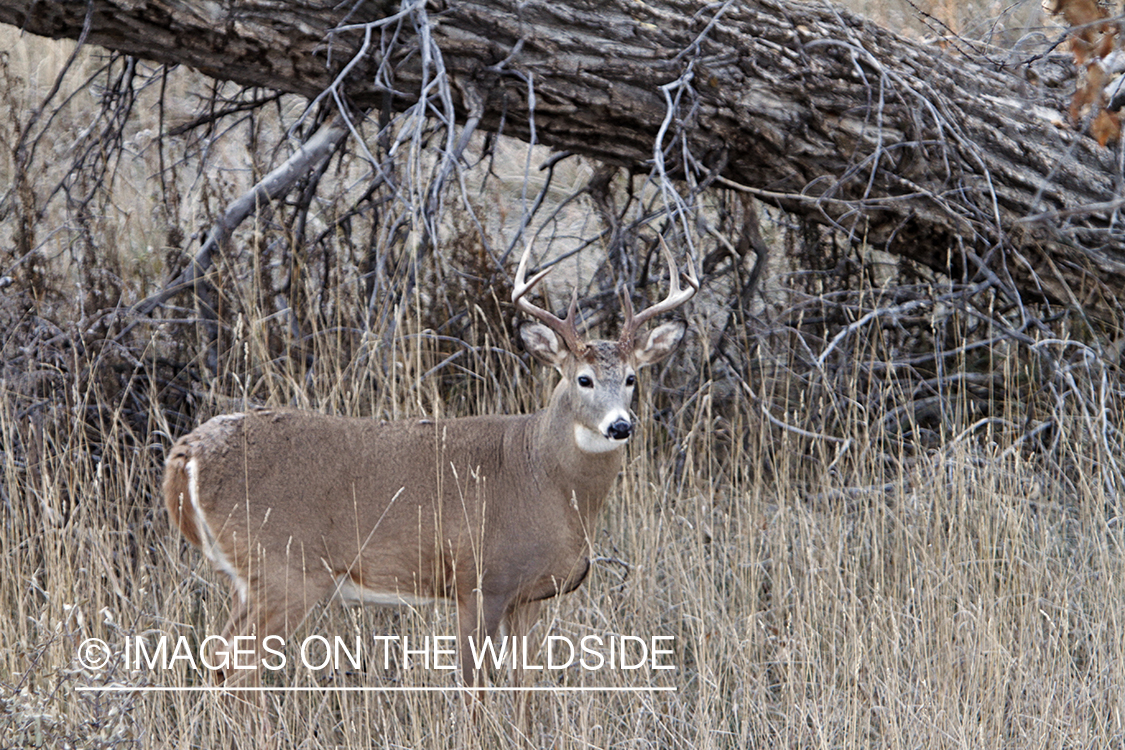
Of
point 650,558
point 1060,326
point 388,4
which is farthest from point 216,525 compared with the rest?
point 1060,326

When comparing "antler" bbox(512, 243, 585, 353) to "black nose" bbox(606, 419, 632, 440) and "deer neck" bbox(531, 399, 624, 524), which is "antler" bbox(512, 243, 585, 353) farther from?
"black nose" bbox(606, 419, 632, 440)

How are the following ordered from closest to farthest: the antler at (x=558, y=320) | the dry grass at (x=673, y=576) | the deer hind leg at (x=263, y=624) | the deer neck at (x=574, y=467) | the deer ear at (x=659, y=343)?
the dry grass at (x=673, y=576), the deer hind leg at (x=263, y=624), the antler at (x=558, y=320), the deer neck at (x=574, y=467), the deer ear at (x=659, y=343)

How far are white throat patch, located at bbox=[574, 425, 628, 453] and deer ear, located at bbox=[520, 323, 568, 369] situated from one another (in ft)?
0.89

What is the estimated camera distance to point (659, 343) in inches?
167

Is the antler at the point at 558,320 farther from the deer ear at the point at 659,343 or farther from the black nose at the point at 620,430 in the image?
the black nose at the point at 620,430

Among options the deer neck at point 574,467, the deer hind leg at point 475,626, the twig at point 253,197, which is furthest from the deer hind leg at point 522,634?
the twig at point 253,197

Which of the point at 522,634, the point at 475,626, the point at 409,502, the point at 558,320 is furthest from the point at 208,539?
the point at 558,320

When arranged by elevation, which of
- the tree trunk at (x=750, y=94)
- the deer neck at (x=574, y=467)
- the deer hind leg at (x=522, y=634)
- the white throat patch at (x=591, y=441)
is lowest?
the deer hind leg at (x=522, y=634)

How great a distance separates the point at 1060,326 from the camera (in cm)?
564

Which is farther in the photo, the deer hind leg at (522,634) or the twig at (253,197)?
the twig at (253,197)

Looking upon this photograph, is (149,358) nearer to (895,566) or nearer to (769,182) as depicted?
(769,182)

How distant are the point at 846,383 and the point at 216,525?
2.78 metres

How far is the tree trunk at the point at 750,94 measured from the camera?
4301mm

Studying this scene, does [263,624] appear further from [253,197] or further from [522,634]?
[253,197]
